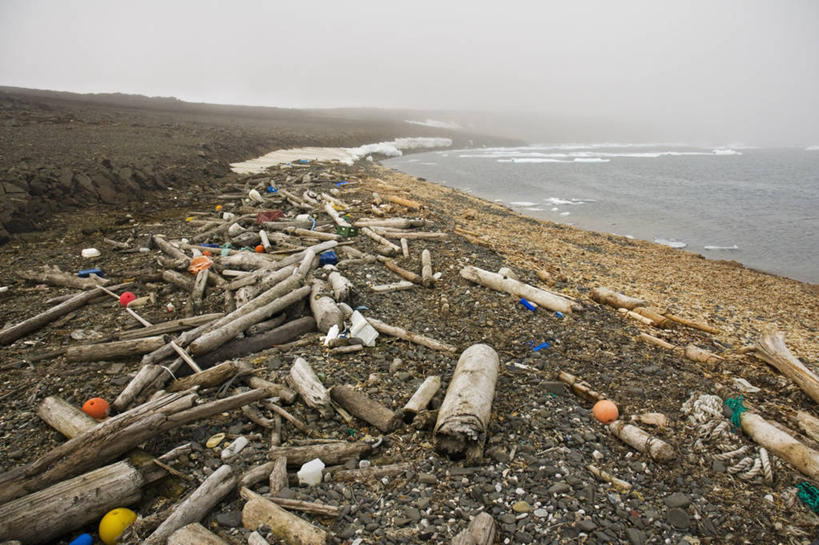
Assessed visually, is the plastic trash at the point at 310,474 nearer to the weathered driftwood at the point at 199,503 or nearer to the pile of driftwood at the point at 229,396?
the pile of driftwood at the point at 229,396

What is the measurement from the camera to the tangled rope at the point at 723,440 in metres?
4.52

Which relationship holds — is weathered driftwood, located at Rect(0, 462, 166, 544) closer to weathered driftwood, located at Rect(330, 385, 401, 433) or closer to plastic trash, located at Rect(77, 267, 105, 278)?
weathered driftwood, located at Rect(330, 385, 401, 433)

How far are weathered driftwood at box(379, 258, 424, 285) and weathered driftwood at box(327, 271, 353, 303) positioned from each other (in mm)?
1872

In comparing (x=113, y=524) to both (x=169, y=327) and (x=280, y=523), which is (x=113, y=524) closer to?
(x=280, y=523)

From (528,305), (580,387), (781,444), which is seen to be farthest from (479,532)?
(528,305)

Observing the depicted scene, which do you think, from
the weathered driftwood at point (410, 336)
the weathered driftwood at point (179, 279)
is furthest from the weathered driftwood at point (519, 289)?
the weathered driftwood at point (179, 279)

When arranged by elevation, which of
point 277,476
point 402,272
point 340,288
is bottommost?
point 277,476

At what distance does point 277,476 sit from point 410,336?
3436mm

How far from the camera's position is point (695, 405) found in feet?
18.0

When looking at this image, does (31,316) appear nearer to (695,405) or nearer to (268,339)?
(268,339)

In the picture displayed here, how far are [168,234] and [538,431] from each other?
12251 mm

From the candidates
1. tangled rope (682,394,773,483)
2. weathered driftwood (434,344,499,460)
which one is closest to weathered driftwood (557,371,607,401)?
tangled rope (682,394,773,483)

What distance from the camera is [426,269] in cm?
990

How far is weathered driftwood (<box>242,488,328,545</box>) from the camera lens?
3.49 m
